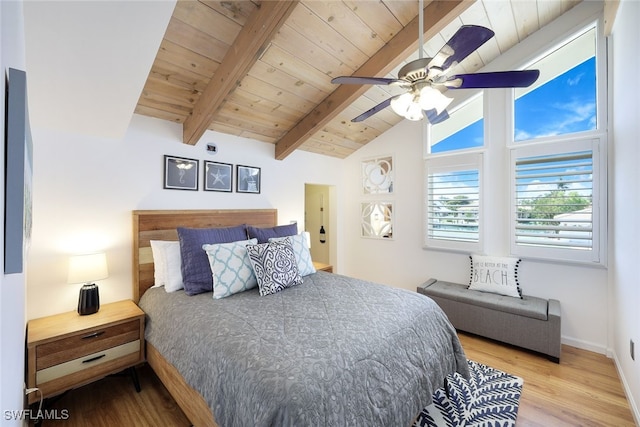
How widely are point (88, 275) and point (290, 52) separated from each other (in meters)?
2.37

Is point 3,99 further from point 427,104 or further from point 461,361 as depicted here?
point 461,361

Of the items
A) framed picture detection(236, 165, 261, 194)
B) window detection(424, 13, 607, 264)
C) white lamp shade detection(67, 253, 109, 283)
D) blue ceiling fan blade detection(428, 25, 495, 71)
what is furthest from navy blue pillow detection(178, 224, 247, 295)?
window detection(424, 13, 607, 264)

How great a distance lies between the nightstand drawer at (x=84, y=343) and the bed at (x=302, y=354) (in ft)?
0.43

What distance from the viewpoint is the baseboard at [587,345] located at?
259 cm

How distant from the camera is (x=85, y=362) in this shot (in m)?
1.88

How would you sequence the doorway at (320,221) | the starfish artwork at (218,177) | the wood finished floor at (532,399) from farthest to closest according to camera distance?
the doorway at (320,221) → the starfish artwork at (218,177) → the wood finished floor at (532,399)

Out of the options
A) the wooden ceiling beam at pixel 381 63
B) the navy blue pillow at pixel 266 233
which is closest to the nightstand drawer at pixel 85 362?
the navy blue pillow at pixel 266 233

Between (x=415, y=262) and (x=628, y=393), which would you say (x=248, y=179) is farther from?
(x=628, y=393)

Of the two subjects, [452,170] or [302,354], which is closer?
[302,354]

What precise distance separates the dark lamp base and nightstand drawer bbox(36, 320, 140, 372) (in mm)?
268

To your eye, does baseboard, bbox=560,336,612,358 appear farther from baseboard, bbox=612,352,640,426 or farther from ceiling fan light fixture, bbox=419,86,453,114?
ceiling fan light fixture, bbox=419,86,453,114

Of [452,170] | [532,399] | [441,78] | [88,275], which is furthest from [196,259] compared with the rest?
[452,170]

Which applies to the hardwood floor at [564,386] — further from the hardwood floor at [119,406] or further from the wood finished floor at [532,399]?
the hardwood floor at [119,406]

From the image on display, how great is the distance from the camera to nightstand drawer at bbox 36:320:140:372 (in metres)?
1.73
